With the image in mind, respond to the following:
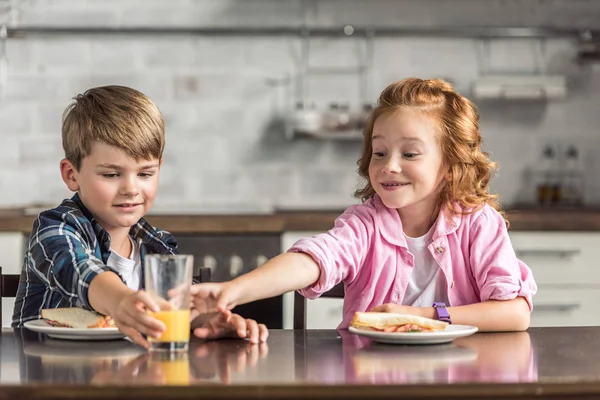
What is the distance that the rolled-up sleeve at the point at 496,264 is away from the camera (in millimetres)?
1591

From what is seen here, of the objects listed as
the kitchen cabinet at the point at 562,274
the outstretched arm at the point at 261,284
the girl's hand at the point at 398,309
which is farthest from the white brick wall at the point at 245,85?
the girl's hand at the point at 398,309

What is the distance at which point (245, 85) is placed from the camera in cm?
375

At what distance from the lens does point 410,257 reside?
1719 millimetres

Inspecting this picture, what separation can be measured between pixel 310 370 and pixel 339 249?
0.60m

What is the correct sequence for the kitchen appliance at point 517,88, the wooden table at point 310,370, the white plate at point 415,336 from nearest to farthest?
1. the wooden table at point 310,370
2. the white plate at point 415,336
3. the kitchen appliance at point 517,88

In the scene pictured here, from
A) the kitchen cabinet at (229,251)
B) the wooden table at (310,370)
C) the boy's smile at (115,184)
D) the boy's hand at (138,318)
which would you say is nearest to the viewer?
the wooden table at (310,370)

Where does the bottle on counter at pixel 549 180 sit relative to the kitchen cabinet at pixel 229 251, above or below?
above

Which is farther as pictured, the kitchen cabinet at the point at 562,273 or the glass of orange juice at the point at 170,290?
the kitchen cabinet at the point at 562,273

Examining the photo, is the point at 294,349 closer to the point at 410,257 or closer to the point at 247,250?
the point at 410,257

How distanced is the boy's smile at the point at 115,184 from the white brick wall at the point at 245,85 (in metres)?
1.91

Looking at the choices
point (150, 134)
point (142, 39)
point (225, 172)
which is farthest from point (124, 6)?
point (150, 134)

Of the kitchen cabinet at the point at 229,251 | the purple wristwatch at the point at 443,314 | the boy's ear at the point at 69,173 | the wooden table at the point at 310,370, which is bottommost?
the wooden table at the point at 310,370

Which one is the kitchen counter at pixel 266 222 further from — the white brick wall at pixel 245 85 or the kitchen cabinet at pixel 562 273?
the white brick wall at pixel 245 85

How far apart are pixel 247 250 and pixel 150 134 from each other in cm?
138
